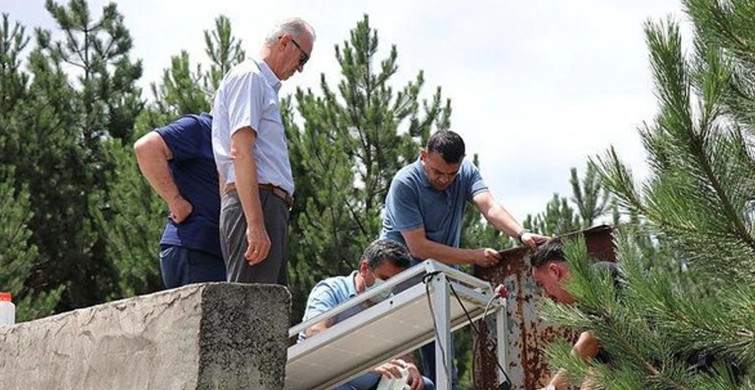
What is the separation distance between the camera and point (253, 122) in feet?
14.2

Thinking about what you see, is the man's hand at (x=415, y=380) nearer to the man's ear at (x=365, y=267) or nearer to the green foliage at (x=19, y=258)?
the man's ear at (x=365, y=267)

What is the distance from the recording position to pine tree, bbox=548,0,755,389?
3959 millimetres

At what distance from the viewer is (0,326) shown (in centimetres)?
409

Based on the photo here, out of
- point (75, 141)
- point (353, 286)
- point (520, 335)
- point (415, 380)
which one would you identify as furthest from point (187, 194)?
point (75, 141)

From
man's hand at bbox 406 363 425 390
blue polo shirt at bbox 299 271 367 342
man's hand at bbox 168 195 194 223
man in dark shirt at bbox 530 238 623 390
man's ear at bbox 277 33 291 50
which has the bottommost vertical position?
man's hand at bbox 406 363 425 390

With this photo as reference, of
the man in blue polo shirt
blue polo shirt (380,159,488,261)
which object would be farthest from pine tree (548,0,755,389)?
blue polo shirt (380,159,488,261)

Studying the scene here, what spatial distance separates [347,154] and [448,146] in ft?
20.5

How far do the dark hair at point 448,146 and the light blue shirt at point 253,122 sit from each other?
1052 mm

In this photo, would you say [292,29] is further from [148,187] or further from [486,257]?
[148,187]

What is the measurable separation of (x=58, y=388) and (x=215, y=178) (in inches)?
43.7

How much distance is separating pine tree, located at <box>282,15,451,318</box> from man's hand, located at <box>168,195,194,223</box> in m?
6.27

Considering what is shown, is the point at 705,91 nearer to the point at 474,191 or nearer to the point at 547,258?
the point at 547,258

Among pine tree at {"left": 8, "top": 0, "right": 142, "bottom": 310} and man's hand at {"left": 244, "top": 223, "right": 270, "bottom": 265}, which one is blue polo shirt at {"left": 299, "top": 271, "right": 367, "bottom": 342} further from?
pine tree at {"left": 8, "top": 0, "right": 142, "bottom": 310}

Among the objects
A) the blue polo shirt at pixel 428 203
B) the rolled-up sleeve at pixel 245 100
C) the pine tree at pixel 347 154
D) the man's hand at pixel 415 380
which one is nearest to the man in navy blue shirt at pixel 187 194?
the rolled-up sleeve at pixel 245 100
